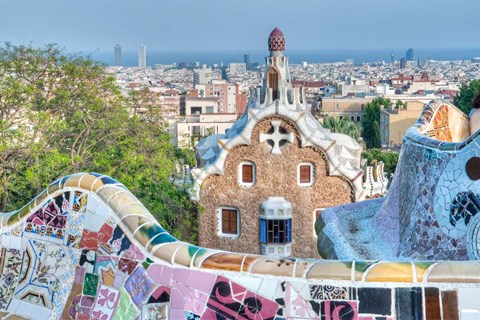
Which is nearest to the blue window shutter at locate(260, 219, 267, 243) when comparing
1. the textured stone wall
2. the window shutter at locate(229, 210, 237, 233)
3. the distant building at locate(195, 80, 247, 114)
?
the textured stone wall

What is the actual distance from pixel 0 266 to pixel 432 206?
12.4 feet

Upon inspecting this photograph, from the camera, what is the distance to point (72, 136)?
49.1ft

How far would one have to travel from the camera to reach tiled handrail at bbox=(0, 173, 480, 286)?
403 centimetres

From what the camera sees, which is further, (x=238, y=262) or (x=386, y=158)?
(x=386, y=158)

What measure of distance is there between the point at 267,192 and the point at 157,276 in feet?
41.8

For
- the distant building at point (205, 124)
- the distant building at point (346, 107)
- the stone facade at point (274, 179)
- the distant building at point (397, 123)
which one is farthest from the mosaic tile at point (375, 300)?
the distant building at point (346, 107)

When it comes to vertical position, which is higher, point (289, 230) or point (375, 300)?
point (375, 300)

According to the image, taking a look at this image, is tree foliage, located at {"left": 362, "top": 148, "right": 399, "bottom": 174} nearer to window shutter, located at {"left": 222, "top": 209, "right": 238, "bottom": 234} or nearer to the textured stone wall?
the textured stone wall

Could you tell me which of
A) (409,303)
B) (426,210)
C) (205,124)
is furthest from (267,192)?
(205,124)

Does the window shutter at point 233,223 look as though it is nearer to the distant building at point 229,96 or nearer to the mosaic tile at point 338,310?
the mosaic tile at point 338,310

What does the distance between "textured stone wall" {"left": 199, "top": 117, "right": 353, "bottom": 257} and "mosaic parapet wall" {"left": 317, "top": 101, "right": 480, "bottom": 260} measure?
795 cm

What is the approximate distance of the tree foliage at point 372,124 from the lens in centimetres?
6086

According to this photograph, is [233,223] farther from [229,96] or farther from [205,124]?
[229,96]

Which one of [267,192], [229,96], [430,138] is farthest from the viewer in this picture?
[229,96]
